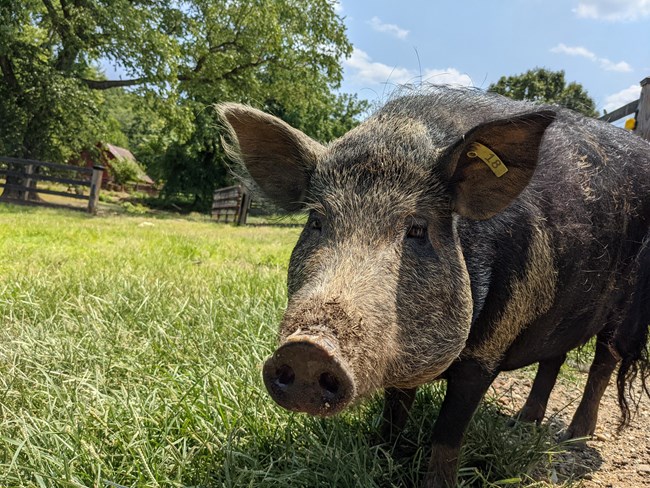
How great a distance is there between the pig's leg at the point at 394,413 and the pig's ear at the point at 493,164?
1046 millimetres

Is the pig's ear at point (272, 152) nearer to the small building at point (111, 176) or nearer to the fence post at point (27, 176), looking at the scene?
the fence post at point (27, 176)

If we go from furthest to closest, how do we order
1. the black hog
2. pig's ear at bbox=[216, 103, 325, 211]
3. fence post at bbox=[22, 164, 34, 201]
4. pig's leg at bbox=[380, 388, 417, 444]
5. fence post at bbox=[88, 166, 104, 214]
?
1. fence post at bbox=[22, 164, 34, 201]
2. fence post at bbox=[88, 166, 104, 214]
3. pig's leg at bbox=[380, 388, 417, 444]
4. pig's ear at bbox=[216, 103, 325, 211]
5. the black hog

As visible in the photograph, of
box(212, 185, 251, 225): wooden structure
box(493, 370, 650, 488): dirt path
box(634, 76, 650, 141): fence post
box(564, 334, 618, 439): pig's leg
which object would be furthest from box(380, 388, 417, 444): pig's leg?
box(212, 185, 251, 225): wooden structure

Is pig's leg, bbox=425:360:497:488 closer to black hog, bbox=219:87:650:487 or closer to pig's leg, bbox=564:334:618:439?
black hog, bbox=219:87:650:487

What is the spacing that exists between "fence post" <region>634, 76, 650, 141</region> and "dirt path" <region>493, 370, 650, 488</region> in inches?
88.0

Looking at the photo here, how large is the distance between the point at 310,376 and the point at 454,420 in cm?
105

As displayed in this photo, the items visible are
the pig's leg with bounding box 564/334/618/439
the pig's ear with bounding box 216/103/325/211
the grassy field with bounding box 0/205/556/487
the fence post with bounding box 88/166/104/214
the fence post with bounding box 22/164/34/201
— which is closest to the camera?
the grassy field with bounding box 0/205/556/487

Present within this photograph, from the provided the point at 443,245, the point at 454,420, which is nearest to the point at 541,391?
the point at 454,420

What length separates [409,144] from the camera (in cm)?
222

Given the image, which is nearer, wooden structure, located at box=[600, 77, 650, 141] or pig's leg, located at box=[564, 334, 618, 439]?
pig's leg, located at box=[564, 334, 618, 439]

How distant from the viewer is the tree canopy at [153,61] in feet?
57.3

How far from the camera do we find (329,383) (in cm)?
158

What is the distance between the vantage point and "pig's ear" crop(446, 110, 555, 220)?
2027mm

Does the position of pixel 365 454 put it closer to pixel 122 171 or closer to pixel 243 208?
pixel 243 208
